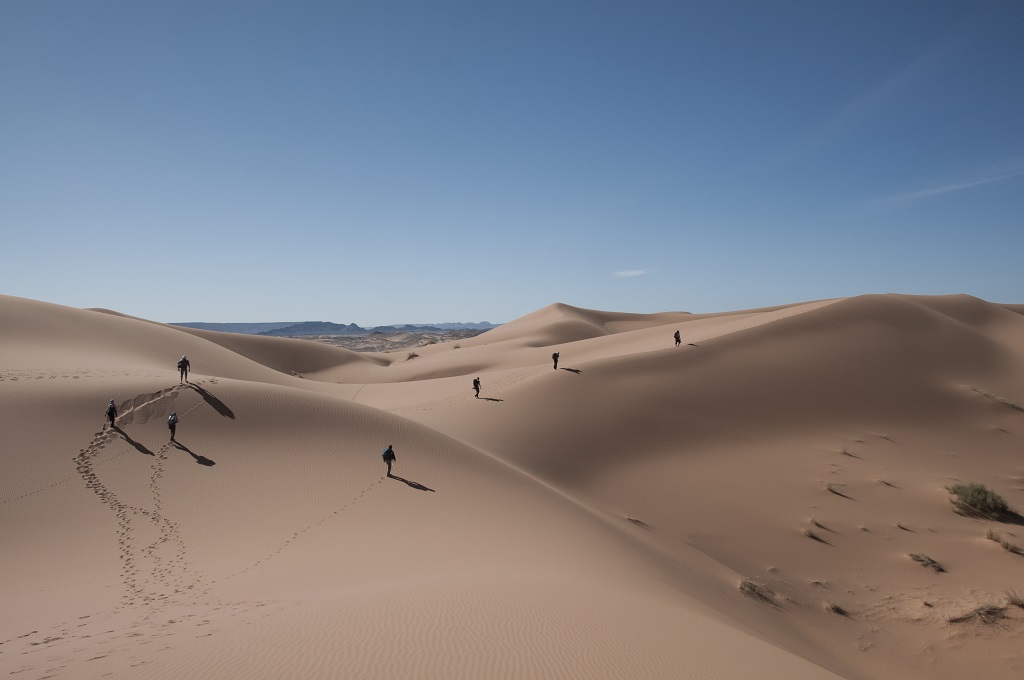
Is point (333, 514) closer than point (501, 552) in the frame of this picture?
No

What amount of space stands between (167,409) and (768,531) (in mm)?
16705

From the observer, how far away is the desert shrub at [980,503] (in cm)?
1355

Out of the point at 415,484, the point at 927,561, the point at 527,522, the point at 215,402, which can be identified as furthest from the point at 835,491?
the point at 215,402

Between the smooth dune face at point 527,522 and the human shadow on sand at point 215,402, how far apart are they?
0.32 feet

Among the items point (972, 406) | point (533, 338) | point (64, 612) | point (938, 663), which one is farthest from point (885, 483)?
point (533, 338)

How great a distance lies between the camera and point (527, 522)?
443 inches

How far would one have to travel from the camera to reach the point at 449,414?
22.4 metres

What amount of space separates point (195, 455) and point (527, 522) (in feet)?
27.9

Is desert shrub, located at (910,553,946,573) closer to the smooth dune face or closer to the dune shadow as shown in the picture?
the smooth dune face

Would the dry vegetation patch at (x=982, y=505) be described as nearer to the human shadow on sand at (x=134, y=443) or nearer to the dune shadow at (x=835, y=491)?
the dune shadow at (x=835, y=491)

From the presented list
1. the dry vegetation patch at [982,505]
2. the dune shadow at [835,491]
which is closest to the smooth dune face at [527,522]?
the dune shadow at [835,491]

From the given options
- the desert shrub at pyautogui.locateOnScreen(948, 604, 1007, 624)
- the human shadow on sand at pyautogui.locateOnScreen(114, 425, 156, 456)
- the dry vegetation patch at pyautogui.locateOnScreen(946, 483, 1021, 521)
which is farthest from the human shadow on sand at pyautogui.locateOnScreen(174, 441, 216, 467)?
the dry vegetation patch at pyautogui.locateOnScreen(946, 483, 1021, 521)

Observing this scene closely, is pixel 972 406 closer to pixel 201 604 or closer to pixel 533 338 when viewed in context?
pixel 201 604

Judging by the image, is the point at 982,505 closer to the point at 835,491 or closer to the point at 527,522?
the point at 835,491
